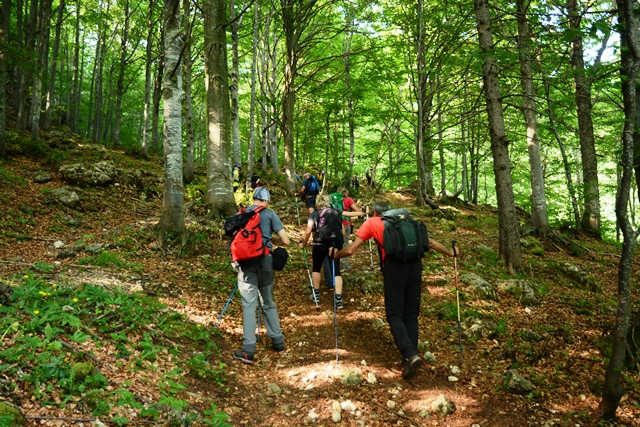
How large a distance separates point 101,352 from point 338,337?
331 cm

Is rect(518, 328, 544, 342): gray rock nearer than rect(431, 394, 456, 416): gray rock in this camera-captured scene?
No

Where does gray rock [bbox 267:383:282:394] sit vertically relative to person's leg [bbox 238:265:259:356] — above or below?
below

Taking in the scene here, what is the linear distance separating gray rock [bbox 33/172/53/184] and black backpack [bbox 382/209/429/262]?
39.4ft

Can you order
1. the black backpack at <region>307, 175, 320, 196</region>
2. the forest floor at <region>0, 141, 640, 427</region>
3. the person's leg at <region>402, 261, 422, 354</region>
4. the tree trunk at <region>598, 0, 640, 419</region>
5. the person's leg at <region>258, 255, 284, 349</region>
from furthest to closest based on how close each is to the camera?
the black backpack at <region>307, 175, 320, 196</region> < the person's leg at <region>258, 255, 284, 349</region> < the person's leg at <region>402, 261, 422, 354</region> < the forest floor at <region>0, 141, 640, 427</region> < the tree trunk at <region>598, 0, 640, 419</region>

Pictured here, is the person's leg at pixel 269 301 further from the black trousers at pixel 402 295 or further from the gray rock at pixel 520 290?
the gray rock at pixel 520 290

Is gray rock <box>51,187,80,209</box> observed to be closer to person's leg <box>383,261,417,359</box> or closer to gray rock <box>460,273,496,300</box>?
person's leg <box>383,261,417,359</box>

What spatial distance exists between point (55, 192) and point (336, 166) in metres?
12.9

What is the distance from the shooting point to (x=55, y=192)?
419 inches

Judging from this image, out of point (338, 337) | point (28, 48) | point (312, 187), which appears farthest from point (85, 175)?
point (338, 337)

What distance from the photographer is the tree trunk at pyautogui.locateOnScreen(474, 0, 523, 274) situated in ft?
27.8

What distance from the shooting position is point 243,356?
16.2 ft

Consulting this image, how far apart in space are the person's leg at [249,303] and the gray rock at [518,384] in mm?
3334

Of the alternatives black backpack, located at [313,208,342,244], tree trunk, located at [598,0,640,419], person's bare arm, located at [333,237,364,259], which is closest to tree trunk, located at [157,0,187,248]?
black backpack, located at [313,208,342,244]

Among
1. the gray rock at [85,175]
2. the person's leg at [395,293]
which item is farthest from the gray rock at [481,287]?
the gray rock at [85,175]
